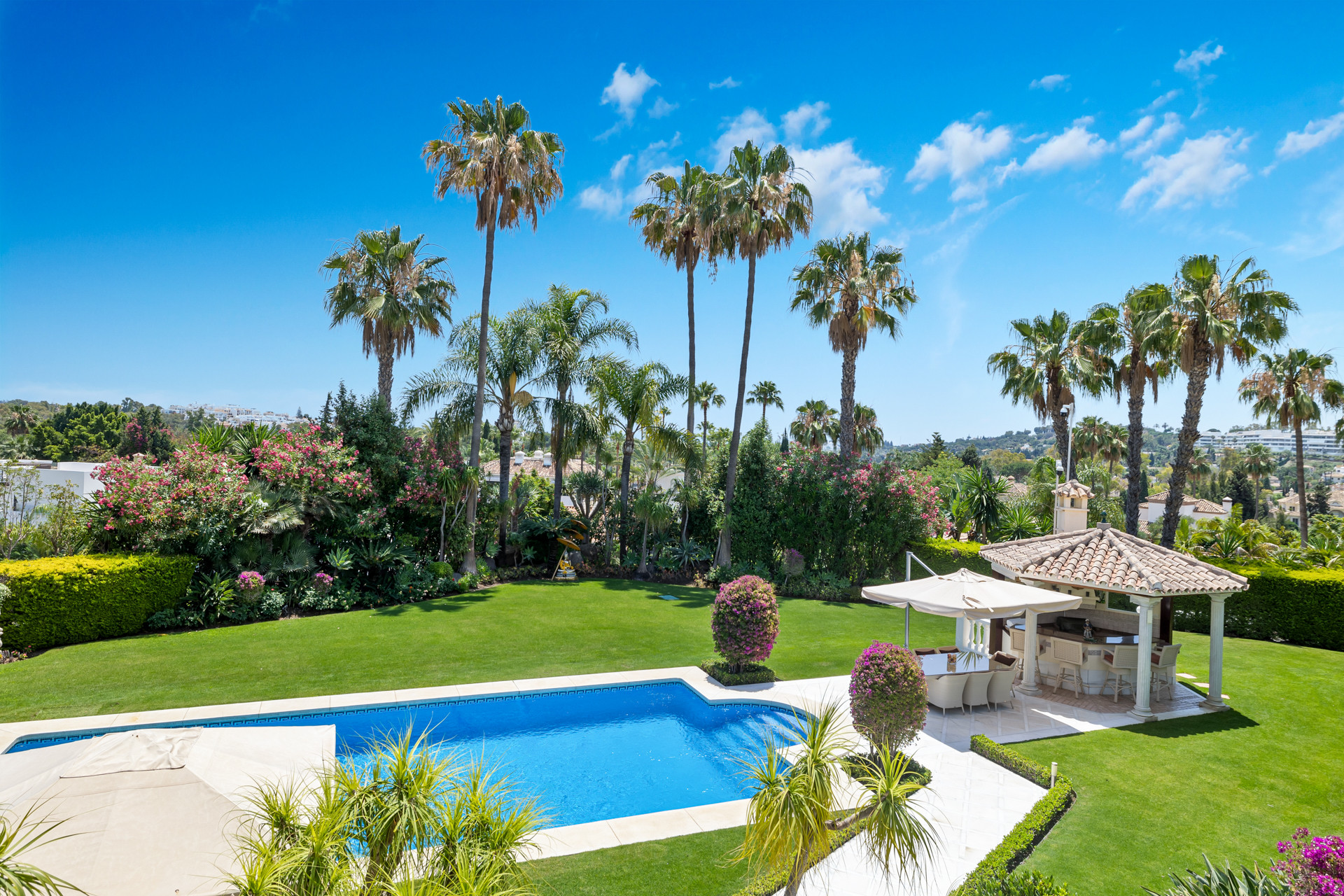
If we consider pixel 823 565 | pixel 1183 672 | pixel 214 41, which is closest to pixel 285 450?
pixel 214 41

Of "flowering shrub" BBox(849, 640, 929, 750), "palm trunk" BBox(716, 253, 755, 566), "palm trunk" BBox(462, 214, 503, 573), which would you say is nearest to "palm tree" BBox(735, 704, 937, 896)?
"flowering shrub" BBox(849, 640, 929, 750)

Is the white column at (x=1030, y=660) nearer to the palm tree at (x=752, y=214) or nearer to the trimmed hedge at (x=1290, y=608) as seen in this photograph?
the trimmed hedge at (x=1290, y=608)

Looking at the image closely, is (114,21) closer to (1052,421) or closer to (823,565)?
(823,565)

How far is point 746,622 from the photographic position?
1154 centimetres

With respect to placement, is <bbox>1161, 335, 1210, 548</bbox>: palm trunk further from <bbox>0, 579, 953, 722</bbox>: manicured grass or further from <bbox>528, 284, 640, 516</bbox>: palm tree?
<bbox>528, 284, 640, 516</bbox>: palm tree

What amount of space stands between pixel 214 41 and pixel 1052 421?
25.3 metres

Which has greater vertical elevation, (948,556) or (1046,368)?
(1046,368)

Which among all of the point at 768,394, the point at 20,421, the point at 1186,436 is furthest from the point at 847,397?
the point at 20,421

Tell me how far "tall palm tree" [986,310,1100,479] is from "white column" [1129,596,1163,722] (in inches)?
513

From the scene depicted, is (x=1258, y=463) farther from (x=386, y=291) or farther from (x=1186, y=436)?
(x=386, y=291)

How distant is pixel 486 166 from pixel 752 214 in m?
8.24

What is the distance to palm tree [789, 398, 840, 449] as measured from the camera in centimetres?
4956

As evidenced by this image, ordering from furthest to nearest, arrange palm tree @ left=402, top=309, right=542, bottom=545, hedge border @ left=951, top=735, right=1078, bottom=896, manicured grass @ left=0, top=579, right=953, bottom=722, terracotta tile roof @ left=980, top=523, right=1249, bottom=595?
palm tree @ left=402, top=309, right=542, bottom=545, manicured grass @ left=0, top=579, right=953, bottom=722, terracotta tile roof @ left=980, top=523, right=1249, bottom=595, hedge border @ left=951, top=735, right=1078, bottom=896

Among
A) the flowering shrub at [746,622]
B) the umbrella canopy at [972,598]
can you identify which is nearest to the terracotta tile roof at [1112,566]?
the umbrella canopy at [972,598]
